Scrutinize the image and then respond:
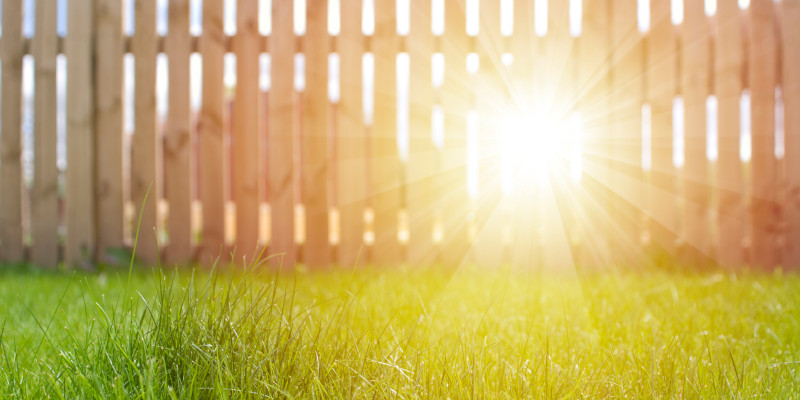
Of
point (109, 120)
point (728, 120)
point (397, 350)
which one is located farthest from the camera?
point (109, 120)

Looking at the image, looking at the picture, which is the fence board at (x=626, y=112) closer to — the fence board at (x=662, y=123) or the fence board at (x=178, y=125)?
the fence board at (x=662, y=123)

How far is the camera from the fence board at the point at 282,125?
12.1 ft

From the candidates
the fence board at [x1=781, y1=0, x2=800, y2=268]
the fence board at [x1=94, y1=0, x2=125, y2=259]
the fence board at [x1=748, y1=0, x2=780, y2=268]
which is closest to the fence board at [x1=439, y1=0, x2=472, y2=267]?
the fence board at [x1=748, y1=0, x2=780, y2=268]

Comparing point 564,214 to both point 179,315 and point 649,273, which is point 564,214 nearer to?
point 649,273

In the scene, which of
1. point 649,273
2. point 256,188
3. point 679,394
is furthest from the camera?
point 256,188

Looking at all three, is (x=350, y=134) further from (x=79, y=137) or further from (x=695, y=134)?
(x=695, y=134)

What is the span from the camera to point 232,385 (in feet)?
3.68

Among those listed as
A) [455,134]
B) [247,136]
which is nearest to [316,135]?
[247,136]

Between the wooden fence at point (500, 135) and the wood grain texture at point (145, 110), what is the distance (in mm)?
35

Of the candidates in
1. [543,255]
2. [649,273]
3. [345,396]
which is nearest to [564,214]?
[543,255]

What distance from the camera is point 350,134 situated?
3676 millimetres

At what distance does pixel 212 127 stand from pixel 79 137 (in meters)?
0.92

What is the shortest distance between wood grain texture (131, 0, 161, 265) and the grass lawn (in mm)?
1458

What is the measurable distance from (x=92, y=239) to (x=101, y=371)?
3003mm
